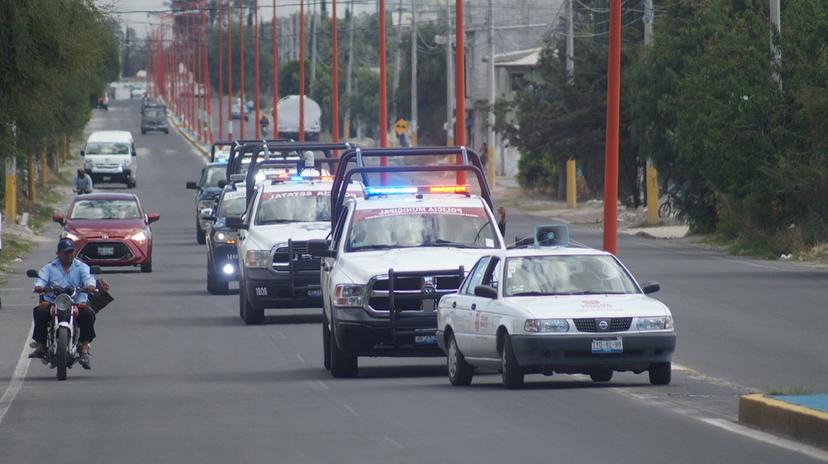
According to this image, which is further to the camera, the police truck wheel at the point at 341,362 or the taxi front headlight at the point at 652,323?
the police truck wheel at the point at 341,362

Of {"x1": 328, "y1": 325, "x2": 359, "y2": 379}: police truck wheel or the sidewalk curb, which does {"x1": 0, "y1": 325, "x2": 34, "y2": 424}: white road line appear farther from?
the sidewalk curb

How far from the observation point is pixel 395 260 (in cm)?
1945

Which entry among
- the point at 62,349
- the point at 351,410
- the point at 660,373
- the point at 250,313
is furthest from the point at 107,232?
the point at 351,410

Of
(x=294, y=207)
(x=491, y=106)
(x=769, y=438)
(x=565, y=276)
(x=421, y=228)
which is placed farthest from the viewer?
(x=491, y=106)

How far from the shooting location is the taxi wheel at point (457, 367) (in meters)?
17.7

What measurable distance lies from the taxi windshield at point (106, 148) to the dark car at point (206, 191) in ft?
108

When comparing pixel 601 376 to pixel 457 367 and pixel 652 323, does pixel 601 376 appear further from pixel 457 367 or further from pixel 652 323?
pixel 652 323

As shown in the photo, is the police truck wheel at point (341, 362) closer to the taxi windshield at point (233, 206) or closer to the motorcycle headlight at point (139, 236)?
the taxi windshield at point (233, 206)

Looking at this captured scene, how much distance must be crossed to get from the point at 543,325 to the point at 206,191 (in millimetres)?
32995

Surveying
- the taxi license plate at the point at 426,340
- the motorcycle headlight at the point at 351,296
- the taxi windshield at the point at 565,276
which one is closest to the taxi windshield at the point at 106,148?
the motorcycle headlight at the point at 351,296

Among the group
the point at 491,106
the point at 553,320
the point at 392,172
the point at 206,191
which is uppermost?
the point at 491,106

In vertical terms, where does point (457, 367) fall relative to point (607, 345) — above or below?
below

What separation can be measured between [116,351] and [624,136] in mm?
41268

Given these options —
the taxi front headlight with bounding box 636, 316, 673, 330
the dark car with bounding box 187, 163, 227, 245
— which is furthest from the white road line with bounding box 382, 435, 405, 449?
the dark car with bounding box 187, 163, 227, 245
